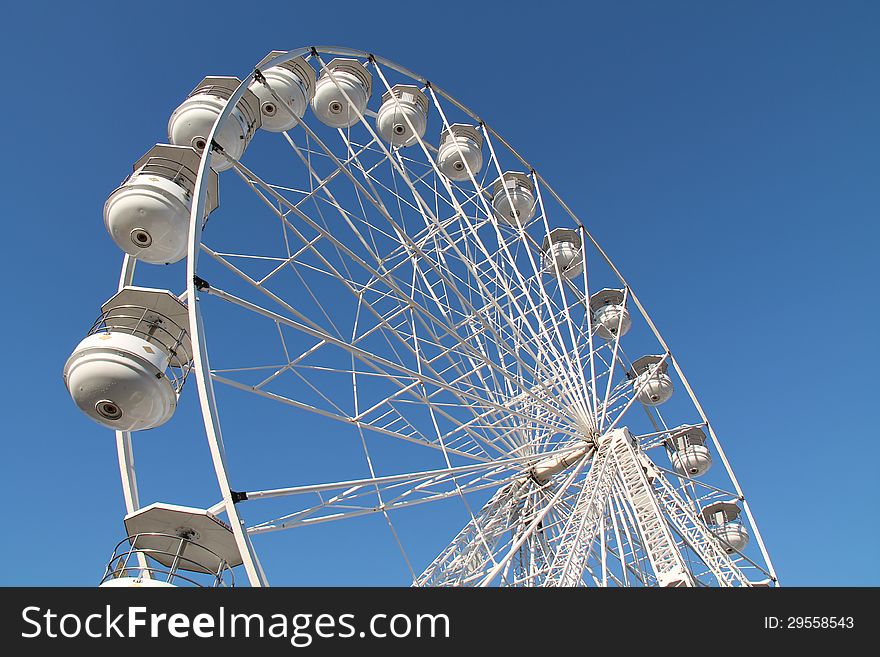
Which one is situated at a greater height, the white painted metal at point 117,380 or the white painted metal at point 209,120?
the white painted metal at point 209,120

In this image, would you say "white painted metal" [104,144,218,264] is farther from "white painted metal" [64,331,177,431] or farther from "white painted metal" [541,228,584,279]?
"white painted metal" [541,228,584,279]

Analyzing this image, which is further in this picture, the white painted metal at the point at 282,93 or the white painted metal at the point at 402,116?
the white painted metal at the point at 402,116

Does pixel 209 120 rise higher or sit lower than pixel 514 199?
lower

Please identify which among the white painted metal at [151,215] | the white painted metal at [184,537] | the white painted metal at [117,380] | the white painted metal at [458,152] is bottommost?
the white painted metal at [184,537]

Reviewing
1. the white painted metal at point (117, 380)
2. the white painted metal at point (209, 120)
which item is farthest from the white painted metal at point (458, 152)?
the white painted metal at point (117, 380)

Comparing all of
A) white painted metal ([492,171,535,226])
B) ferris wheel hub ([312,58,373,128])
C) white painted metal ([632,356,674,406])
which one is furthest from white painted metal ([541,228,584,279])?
ferris wheel hub ([312,58,373,128])

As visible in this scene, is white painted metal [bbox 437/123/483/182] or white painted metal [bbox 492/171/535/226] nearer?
white painted metal [bbox 437/123/483/182]

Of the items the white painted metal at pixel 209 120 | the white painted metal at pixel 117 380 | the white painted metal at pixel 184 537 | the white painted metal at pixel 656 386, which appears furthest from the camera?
the white painted metal at pixel 656 386

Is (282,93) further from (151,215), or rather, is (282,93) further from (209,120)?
(151,215)

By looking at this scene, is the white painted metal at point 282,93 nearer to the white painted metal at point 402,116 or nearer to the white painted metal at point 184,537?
the white painted metal at point 402,116

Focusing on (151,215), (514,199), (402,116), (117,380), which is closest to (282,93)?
(402,116)

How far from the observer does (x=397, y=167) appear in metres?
11.8

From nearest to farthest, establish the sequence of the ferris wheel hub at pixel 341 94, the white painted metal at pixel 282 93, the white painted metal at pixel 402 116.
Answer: the white painted metal at pixel 282 93
the ferris wheel hub at pixel 341 94
the white painted metal at pixel 402 116
